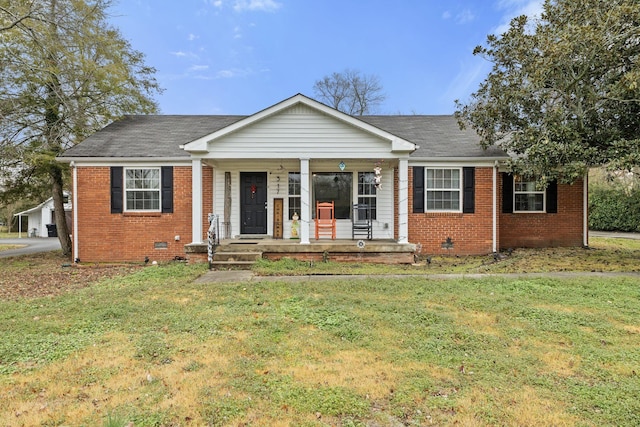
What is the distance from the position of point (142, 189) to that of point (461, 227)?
986 centimetres

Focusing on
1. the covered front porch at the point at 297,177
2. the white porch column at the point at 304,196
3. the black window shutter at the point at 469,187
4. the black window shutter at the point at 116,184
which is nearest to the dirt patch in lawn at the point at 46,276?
the black window shutter at the point at 116,184

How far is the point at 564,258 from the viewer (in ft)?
31.5

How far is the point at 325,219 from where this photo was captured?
35.1 feet

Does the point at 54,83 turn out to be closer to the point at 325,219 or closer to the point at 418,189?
the point at 325,219

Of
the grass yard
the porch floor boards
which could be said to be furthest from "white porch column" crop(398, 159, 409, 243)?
the grass yard

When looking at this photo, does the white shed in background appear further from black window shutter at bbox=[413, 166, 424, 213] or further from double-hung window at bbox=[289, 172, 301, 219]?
black window shutter at bbox=[413, 166, 424, 213]

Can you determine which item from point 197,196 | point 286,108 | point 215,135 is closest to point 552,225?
point 286,108

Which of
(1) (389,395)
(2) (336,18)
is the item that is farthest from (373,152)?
(2) (336,18)

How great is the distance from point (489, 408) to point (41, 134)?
15048 millimetres

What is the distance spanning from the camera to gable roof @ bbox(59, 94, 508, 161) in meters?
9.24

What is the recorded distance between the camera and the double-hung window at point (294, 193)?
37.0 feet

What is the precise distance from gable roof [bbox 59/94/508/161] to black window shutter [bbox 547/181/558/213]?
231 cm

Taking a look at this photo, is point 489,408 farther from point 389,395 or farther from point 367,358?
point 367,358

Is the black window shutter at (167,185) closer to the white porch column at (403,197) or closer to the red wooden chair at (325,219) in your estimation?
the red wooden chair at (325,219)
